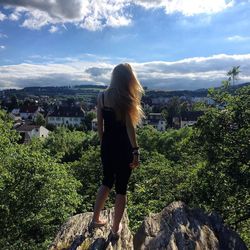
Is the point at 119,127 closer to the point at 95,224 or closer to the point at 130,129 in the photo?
the point at 130,129

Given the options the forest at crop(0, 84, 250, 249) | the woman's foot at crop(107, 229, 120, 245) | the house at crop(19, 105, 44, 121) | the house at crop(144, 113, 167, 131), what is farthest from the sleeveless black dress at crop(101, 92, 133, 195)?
the house at crop(19, 105, 44, 121)

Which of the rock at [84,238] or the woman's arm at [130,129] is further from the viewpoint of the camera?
the woman's arm at [130,129]

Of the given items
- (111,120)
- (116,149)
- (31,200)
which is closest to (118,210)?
(116,149)

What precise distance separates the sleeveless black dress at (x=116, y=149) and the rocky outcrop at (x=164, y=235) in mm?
842

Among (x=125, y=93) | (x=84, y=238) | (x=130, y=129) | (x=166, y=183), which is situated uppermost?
(x=125, y=93)

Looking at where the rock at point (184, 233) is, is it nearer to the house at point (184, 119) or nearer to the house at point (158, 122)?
the house at point (184, 119)

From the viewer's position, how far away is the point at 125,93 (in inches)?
233

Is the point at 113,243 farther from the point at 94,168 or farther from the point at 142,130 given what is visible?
the point at 142,130

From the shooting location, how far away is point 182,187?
1259 cm

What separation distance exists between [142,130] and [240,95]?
37.0 meters

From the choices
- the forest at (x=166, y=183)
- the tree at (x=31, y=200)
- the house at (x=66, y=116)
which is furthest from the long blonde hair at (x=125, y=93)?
the house at (x=66, y=116)

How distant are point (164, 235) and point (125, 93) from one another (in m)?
2.38

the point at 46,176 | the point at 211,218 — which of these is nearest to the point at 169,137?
the point at 46,176

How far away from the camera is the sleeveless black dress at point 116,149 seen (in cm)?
614
